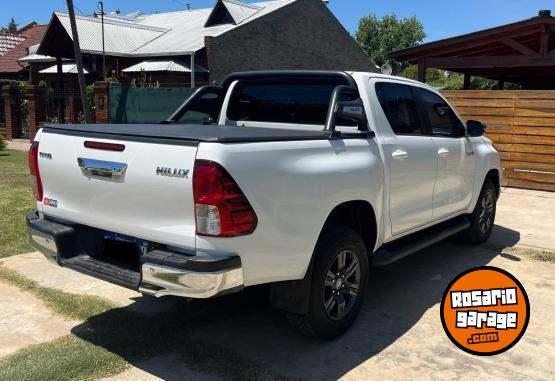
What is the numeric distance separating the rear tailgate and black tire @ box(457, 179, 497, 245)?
14.0 feet

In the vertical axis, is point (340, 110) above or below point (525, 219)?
above

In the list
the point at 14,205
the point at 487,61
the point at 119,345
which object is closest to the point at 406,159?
the point at 119,345

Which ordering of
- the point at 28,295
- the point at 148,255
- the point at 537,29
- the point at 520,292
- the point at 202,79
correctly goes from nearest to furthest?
the point at 148,255
the point at 520,292
the point at 28,295
the point at 537,29
the point at 202,79

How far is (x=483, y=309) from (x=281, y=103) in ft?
7.85

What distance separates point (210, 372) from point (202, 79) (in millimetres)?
20491

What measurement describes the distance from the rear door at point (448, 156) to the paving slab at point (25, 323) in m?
3.38

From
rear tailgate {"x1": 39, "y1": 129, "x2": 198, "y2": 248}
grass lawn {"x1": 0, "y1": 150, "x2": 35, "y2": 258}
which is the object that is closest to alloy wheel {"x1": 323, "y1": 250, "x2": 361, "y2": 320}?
rear tailgate {"x1": 39, "y1": 129, "x2": 198, "y2": 248}

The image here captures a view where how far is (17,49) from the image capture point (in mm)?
33906

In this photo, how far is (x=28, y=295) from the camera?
15.5ft

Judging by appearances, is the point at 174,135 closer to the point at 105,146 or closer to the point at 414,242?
the point at 105,146

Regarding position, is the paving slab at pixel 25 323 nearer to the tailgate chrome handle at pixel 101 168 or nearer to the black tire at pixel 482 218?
the tailgate chrome handle at pixel 101 168

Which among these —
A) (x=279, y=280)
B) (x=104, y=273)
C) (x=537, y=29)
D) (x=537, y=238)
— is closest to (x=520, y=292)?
(x=279, y=280)

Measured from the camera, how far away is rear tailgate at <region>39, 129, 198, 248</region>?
3.07 meters

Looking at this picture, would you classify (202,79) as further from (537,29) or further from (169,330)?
(169,330)
